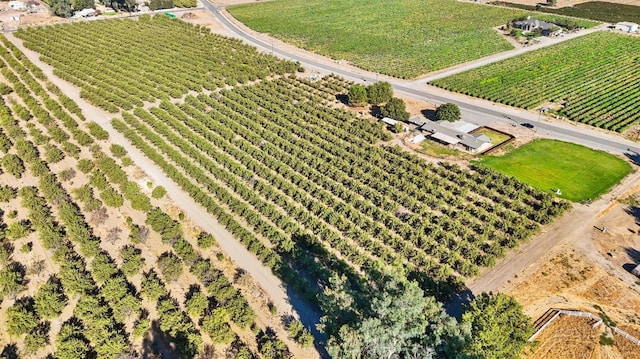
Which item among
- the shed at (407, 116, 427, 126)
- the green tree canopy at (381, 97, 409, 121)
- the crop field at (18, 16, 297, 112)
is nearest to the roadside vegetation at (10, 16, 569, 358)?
the crop field at (18, 16, 297, 112)

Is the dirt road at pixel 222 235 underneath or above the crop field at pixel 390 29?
underneath

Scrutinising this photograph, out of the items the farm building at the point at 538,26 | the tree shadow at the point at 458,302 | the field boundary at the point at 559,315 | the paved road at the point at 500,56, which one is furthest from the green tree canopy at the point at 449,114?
the farm building at the point at 538,26

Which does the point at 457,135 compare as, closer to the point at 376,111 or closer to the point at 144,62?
the point at 376,111

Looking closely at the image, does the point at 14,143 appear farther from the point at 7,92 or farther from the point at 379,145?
the point at 379,145

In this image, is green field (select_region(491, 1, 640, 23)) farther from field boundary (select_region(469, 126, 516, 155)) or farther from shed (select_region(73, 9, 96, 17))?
shed (select_region(73, 9, 96, 17))

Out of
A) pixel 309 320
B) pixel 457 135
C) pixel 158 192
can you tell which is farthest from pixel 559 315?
pixel 158 192

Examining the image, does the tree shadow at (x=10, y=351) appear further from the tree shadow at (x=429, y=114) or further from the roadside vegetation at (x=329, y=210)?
the tree shadow at (x=429, y=114)

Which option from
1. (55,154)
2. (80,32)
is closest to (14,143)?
(55,154)
